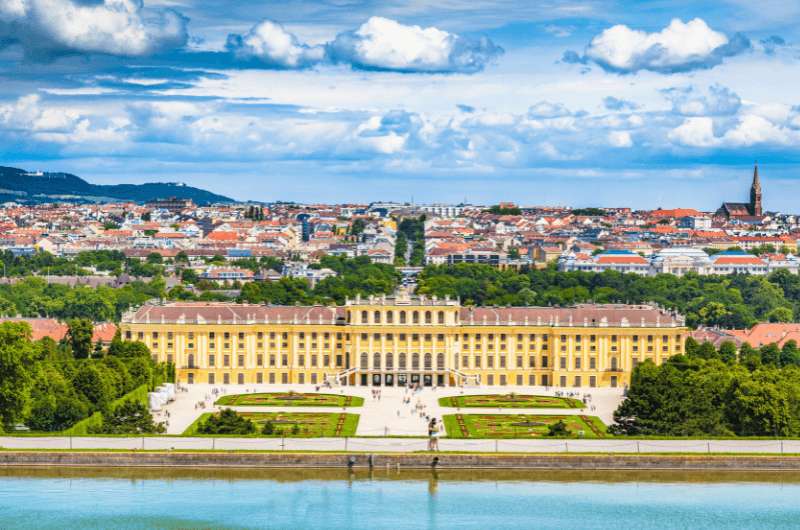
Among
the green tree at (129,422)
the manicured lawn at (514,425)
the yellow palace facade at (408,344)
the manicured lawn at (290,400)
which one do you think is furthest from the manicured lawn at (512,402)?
the green tree at (129,422)

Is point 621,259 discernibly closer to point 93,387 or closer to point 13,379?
point 93,387

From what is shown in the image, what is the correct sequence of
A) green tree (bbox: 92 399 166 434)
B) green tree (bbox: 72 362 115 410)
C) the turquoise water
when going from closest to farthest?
the turquoise water, green tree (bbox: 92 399 166 434), green tree (bbox: 72 362 115 410)

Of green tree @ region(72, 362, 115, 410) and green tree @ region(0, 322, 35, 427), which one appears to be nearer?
green tree @ region(0, 322, 35, 427)

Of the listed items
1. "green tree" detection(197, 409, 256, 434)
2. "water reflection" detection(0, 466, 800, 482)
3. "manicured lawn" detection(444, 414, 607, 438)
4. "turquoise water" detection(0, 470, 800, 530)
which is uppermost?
"green tree" detection(197, 409, 256, 434)

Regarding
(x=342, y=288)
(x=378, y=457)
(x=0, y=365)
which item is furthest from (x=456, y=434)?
(x=342, y=288)

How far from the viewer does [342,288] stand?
434ft

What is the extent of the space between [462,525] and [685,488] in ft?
35.4

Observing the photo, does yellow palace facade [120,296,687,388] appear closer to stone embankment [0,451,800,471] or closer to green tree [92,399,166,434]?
green tree [92,399,166,434]

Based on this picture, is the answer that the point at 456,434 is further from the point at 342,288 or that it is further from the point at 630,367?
the point at 342,288

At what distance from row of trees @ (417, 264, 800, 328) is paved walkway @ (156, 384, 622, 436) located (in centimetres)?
2894

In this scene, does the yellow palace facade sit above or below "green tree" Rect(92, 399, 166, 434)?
above

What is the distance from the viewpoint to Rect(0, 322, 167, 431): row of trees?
216 feet

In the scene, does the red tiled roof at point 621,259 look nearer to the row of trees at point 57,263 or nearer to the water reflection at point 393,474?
the row of trees at point 57,263

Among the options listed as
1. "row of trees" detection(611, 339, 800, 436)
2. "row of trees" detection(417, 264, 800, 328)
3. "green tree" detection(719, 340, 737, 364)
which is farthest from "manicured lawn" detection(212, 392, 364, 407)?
"row of trees" detection(417, 264, 800, 328)
